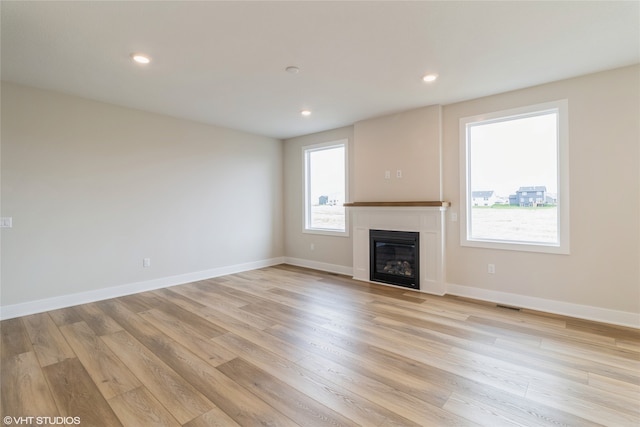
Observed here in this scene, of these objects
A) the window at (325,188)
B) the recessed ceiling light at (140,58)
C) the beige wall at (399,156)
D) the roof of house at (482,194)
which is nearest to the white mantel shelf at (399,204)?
the beige wall at (399,156)

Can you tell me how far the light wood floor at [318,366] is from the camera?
178cm

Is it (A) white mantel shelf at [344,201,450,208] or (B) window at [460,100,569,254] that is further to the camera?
(A) white mantel shelf at [344,201,450,208]

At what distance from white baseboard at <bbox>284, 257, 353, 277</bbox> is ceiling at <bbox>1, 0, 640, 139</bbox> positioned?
2886mm

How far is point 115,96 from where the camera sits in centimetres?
370

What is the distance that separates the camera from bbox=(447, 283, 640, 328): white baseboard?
299cm

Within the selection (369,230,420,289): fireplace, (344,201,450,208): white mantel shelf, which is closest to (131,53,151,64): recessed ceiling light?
(344,201,450,208): white mantel shelf

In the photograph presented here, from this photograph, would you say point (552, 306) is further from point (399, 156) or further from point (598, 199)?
point (399, 156)

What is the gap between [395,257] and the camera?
4.59 meters

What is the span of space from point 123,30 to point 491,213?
4.31 meters

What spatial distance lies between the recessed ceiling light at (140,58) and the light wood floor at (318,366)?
2.61 metres

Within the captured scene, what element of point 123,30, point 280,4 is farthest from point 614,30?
point 123,30

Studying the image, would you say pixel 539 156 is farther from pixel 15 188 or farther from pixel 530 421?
pixel 15 188

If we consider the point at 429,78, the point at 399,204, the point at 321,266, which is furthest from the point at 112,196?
the point at 429,78

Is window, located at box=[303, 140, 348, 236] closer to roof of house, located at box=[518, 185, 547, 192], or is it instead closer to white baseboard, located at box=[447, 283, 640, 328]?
white baseboard, located at box=[447, 283, 640, 328]
